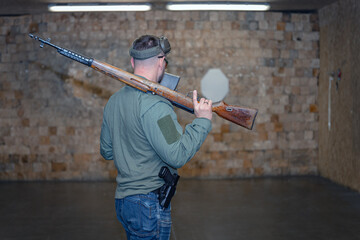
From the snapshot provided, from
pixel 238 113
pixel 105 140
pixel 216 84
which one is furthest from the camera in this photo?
pixel 216 84

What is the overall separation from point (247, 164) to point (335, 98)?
1.72 metres

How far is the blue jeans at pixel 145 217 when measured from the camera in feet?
5.65

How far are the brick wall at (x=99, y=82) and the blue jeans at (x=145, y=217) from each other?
15.0ft

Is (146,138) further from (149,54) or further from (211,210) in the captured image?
(211,210)

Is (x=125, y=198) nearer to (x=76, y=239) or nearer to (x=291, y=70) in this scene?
(x=76, y=239)

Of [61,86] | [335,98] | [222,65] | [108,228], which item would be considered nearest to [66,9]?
[61,86]

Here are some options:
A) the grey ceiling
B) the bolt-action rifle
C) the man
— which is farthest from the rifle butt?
the grey ceiling

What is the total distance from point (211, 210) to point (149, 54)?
3150 mm

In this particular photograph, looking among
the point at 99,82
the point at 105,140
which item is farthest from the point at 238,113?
the point at 99,82

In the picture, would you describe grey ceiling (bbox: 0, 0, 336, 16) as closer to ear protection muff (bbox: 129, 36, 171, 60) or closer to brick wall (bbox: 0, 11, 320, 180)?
brick wall (bbox: 0, 11, 320, 180)

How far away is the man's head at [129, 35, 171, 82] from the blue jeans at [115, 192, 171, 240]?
563 mm

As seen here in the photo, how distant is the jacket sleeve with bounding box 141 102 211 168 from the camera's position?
1628mm

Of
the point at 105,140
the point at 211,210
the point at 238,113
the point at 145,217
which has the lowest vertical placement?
the point at 211,210

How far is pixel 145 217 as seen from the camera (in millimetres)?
1721
